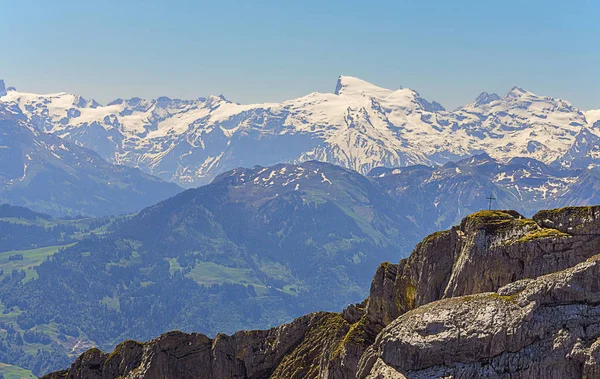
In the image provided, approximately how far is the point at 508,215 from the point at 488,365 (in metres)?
16.8

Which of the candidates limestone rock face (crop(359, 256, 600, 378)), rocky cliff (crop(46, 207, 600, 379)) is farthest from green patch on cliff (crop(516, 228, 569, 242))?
limestone rock face (crop(359, 256, 600, 378))

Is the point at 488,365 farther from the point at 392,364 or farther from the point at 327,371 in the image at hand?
the point at 327,371

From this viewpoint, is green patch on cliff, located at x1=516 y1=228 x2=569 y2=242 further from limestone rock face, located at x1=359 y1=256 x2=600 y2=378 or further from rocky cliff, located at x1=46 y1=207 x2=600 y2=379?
limestone rock face, located at x1=359 y1=256 x2=600 y2=378

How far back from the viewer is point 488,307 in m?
54.1

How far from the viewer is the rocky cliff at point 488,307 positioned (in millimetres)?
51812

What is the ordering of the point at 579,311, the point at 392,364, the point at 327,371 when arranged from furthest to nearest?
the point at 327,371
the point at 392,364
the point at 579,311

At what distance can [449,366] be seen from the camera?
53.4 meters

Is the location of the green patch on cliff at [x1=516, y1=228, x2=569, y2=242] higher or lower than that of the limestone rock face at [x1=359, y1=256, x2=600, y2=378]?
higher

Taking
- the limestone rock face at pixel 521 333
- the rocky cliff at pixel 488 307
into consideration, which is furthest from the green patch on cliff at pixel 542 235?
the limestone rock face at pixel 521 333

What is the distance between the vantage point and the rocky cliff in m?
51.8

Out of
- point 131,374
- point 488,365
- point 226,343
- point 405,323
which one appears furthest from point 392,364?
point 131,374

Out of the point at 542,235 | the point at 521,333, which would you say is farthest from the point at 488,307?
the point at 542,235

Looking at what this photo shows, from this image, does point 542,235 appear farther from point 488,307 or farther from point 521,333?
point 521,333

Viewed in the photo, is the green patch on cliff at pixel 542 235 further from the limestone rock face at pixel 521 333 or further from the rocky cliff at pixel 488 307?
the limestone rock face at pixel 521 333
